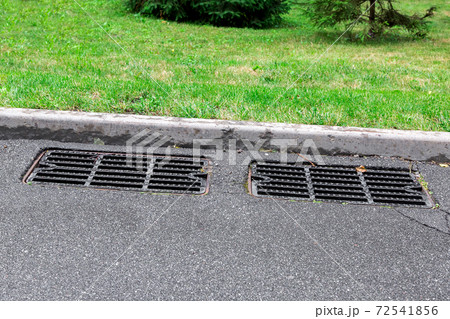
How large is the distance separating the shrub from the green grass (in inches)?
23.0

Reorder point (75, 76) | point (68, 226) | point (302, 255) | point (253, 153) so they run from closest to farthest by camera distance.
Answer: point (302, 255) → point (68, 226) → point (253, 153) → point (75, 76)

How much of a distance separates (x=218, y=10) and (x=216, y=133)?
8208 mm

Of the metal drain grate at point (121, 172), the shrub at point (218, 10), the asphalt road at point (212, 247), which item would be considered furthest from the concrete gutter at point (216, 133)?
the shrub at point (218, 10)

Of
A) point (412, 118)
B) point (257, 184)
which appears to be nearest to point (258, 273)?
point (257, 184)

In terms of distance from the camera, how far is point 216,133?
362 centimetres

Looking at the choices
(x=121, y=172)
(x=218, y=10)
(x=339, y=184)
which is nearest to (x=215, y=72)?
(x=121, y=172)

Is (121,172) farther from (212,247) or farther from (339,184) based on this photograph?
(339,184)

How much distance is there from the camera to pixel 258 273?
2.29m

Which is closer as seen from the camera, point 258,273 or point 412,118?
point 258,273

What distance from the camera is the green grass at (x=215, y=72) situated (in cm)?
409

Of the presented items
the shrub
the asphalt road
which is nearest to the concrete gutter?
the asphalt road

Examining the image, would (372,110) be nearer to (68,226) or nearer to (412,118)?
(412,118)

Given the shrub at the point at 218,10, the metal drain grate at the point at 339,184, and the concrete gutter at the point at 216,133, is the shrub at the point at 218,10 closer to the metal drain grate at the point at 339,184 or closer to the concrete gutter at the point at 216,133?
the concrete gutter at the point at 216,133

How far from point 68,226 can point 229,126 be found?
1.58 metres
